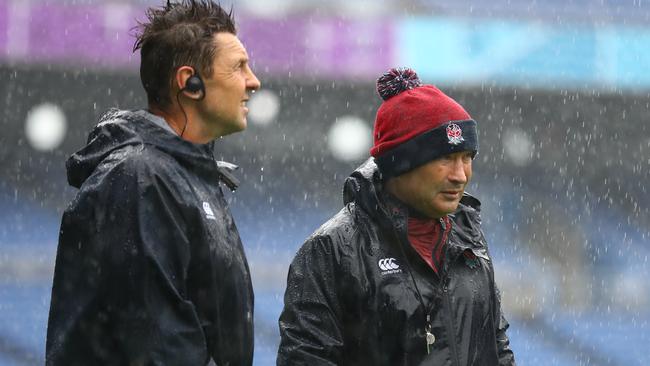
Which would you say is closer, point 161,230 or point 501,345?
point 161,230

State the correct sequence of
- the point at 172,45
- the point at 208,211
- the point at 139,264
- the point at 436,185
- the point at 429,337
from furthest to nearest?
the point at 436,185 → the point at 429,337 → the point at 172,45 → the point at 208,211 → the point at 139,264

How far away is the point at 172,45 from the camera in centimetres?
235

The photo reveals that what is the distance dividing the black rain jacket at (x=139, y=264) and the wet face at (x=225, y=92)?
15 centimetres

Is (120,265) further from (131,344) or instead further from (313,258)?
(313,258)

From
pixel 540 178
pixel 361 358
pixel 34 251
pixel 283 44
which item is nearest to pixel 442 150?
pixel 361 358

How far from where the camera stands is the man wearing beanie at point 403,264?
288 cm

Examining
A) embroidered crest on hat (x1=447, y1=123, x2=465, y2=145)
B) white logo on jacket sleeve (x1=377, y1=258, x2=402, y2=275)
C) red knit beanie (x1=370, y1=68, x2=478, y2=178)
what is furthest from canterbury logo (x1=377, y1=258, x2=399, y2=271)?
embroidered crest on hat (x1=447, y1=123, x2=465, y2=145)

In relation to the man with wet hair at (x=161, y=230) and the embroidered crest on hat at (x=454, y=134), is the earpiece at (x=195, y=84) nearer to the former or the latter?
the man with wet hair at (x=161, y=230)

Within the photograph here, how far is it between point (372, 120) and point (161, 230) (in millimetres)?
11678

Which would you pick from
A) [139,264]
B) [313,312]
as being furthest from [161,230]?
[313,312]

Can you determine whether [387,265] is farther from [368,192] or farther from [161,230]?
[161,230]

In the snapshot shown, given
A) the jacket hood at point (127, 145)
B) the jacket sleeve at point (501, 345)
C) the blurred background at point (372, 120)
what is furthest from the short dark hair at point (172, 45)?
the blurred background at point (372, 120)

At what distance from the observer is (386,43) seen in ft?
40.2

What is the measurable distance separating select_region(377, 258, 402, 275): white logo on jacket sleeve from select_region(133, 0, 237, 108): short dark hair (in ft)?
2.69
